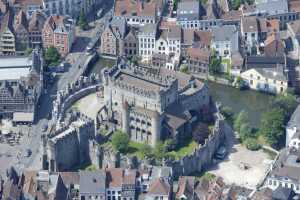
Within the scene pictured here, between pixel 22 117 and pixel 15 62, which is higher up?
pixel 15 62

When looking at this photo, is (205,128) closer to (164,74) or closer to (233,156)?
(233,156)

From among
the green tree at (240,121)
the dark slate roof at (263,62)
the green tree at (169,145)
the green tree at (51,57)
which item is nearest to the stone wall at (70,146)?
the green tree at (169,145)

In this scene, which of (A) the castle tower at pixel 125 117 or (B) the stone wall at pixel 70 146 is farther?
(A) the castle tower at pixel 125 117

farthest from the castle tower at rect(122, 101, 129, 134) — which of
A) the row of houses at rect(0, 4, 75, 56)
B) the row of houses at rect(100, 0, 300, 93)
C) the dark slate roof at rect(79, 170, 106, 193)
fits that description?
the row of houses at rect(0, 4, 75, 56)

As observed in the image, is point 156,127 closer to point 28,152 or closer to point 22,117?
point 28,152

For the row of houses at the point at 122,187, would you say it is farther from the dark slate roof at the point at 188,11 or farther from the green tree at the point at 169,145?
the dark slate roof at the point at 188,11

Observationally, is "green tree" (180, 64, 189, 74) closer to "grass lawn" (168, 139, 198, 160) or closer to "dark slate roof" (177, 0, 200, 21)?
"dark slate roof" (177, 0, 200, 21)

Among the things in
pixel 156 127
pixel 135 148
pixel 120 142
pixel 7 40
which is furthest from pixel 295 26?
pixel 7 40
